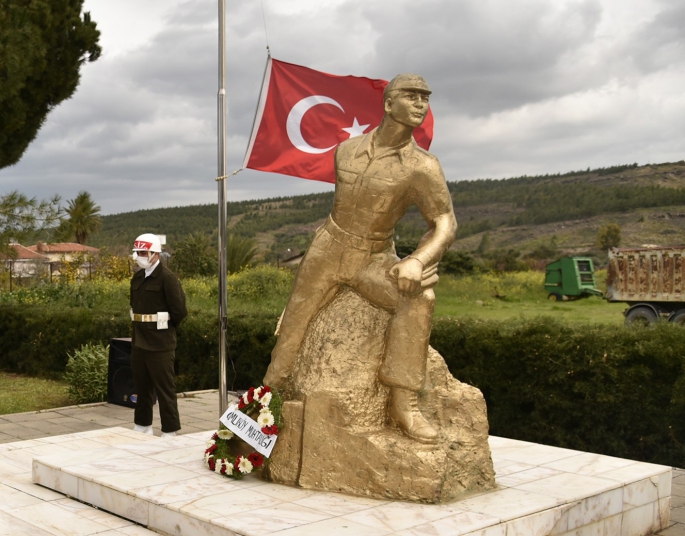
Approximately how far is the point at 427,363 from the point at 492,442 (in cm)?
150

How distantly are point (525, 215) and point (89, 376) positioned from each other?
193 feet

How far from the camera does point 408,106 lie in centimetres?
482

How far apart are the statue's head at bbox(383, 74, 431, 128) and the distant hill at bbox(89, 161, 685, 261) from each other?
45595mm

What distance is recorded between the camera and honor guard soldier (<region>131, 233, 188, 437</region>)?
6875 mm

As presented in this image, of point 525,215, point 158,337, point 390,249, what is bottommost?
point 158,337

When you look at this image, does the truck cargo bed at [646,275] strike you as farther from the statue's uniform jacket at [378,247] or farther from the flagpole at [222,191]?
the statue's uniform jacket at [378,247]

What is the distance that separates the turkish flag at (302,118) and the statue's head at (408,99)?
246 cm

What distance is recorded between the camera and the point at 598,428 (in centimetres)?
705

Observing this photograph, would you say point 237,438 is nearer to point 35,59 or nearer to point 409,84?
point 409,84

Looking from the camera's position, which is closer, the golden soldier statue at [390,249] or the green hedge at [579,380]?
the golden soldier statue at [390,249]

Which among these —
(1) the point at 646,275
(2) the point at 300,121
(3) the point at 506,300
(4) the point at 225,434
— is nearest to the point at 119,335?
(2) the point at 300,121

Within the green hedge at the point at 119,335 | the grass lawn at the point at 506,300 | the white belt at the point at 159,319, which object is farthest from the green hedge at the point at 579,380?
the grass lawn at the point at 506,300

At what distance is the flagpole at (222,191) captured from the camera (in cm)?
691

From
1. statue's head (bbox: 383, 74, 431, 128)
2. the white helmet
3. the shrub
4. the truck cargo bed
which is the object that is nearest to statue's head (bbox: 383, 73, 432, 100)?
statue's head (bbox: 383, 74, 431, 128)
